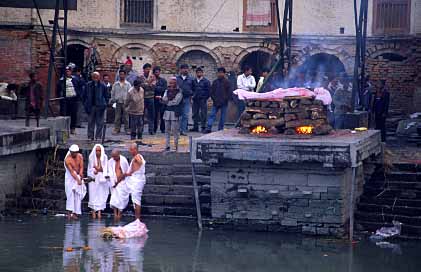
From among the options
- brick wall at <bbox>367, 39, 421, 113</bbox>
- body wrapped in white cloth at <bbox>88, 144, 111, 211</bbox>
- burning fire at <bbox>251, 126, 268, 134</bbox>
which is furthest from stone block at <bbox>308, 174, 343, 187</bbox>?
brick wall at <bbox>367, 39, 421, 113</bbox>

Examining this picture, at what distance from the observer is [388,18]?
34.2 meters

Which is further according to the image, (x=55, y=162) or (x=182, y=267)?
(x=55, y=162)

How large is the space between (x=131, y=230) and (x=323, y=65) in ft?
57.0

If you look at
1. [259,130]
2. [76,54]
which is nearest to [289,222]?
[259,130]

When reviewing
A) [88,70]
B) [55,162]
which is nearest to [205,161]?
[55,162]

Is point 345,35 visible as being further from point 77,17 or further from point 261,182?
point 261,182

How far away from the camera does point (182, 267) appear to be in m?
17.1

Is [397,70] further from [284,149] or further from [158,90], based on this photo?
[284,149]

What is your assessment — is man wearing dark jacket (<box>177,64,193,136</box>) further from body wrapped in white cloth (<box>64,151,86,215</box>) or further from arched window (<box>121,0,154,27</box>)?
arched window (<box>121,0,154,27</box>)

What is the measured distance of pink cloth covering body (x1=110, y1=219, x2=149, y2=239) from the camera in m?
19.0

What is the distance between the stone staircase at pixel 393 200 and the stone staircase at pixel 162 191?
316cm

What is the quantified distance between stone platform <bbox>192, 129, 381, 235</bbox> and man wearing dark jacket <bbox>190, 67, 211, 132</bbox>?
742 centimetres

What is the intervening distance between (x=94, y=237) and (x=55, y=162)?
444cm


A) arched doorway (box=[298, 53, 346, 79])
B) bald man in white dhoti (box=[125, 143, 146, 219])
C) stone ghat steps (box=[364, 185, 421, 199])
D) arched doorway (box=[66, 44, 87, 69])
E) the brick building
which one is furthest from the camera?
arched doorway (box=[66, 44, 87, 69])
